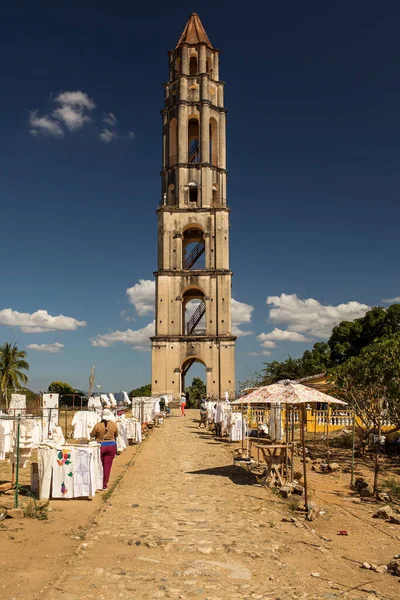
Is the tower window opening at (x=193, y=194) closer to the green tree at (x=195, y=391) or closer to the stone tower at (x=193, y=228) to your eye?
the stone tower at (x=193, y=228)

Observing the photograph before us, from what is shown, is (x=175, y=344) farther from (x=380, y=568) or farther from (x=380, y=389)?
(x=380, y=568)

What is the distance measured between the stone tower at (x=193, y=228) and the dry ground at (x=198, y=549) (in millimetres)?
31663

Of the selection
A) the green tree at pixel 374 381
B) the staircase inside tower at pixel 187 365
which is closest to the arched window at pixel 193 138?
the staircase inside tower at pixel 187 365

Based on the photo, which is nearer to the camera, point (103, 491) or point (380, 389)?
point (103, 491)

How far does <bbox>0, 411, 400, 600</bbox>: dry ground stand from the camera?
616 centimetres

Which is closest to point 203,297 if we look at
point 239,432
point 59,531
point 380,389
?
point 239,432

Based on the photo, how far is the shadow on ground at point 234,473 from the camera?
44.4ft

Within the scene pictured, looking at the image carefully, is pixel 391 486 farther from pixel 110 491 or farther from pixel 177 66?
pixel 177 66

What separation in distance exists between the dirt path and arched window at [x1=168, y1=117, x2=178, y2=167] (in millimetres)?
41067

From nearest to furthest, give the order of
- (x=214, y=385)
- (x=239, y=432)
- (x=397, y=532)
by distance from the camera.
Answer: (x=397, y=532), (x=239, y=432), (x=214, y=385)

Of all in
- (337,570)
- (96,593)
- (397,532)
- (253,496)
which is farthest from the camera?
(253,496)

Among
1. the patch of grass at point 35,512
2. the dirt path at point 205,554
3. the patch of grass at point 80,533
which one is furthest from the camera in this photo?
the patch of grass at point 35,512

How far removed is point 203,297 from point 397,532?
3829cm

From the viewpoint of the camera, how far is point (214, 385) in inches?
1735
